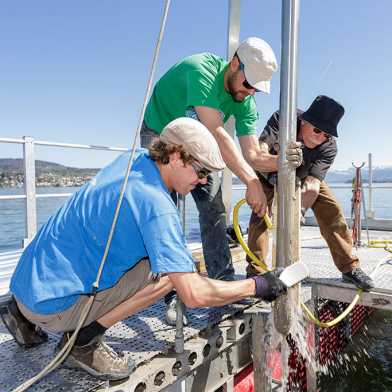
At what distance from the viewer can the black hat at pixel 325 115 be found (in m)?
2.88

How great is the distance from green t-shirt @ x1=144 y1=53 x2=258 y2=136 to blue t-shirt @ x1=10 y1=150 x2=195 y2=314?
937mm

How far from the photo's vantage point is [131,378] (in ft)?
5.75

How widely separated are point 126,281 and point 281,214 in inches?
39.9

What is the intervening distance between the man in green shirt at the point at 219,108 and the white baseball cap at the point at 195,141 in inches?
27.8

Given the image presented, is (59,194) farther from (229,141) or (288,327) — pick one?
(288,327)

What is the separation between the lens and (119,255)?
169 centimetres

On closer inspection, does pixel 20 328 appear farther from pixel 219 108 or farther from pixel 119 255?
pixel 219 108

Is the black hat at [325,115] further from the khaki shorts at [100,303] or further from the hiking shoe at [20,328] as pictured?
the hiking shoe at [20,328]

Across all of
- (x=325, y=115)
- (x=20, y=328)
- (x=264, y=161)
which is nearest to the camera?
(x=20, y=328)

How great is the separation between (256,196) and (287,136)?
461mm

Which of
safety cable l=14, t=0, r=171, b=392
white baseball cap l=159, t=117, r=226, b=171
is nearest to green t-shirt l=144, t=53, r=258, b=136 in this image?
safety cable l=14, t=0, r=171, b=392

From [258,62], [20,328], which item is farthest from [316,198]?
[20,328]

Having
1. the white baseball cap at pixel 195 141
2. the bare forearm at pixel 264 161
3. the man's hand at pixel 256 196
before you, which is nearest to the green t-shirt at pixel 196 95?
the bare forearm at pixel 264 161

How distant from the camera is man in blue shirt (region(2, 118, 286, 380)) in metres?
1.57
